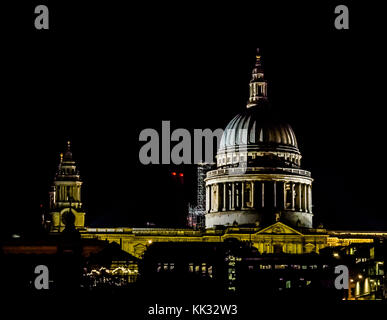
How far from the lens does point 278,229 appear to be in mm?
196375

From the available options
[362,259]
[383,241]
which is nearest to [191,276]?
[362,259]

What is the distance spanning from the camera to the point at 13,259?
452ft

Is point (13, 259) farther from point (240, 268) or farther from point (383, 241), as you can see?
point (383, 241)

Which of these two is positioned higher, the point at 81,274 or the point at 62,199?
the point at 62,199

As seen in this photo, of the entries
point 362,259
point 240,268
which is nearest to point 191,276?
point 240,268

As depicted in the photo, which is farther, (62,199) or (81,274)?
(62,199)

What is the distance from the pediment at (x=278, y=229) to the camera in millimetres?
196250

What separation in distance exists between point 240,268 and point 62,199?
154ft

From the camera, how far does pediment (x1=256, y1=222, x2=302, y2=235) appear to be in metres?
196

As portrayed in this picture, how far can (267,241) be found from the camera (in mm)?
196250
